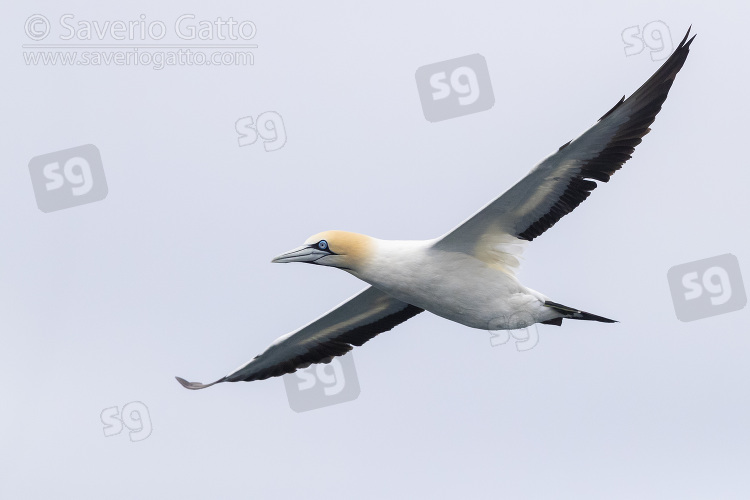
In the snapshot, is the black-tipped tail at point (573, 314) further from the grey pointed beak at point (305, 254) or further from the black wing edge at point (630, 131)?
the grey pointed beak at point (305, 254)

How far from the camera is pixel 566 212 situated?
57.3 feet

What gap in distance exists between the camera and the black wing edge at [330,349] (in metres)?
20.0

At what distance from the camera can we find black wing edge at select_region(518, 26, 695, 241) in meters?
16.4

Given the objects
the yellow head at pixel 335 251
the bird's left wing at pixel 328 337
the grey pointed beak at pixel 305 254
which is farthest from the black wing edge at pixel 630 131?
the bird's left wing at pixel 328 337

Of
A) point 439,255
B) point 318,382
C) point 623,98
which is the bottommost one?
point 318,382

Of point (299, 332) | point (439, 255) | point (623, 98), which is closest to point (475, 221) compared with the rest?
point (439, 255)

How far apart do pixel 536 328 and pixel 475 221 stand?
8.73 feet

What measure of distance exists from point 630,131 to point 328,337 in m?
5.98

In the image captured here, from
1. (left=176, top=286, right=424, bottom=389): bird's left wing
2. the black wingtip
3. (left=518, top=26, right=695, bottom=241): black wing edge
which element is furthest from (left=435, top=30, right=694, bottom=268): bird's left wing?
the black wingtip

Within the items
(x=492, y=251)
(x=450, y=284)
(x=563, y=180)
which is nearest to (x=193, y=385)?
(x=450, y=284)

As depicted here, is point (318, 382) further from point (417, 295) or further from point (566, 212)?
point (566, 212)

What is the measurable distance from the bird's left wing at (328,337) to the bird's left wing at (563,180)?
2.39 m

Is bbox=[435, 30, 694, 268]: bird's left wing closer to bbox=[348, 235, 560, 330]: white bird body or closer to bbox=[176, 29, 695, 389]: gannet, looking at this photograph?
bbox=[176, 29, 695, 389]: gannet

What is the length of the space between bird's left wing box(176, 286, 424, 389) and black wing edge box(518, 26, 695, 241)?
11.9ft
